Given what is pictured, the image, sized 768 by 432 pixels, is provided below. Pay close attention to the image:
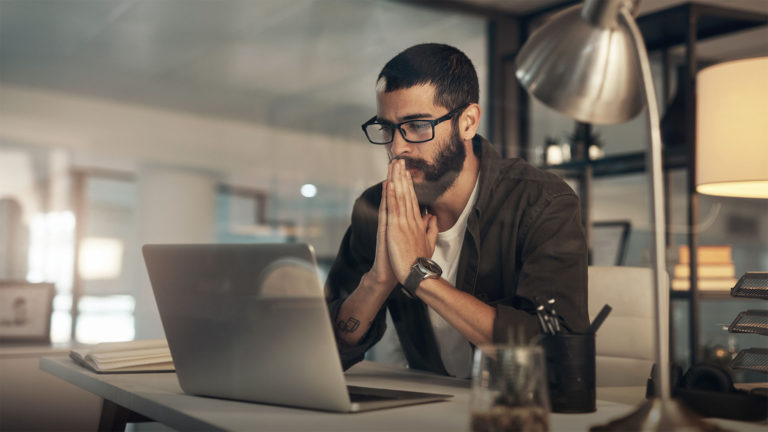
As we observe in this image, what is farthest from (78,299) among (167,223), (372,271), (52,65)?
(372,271)

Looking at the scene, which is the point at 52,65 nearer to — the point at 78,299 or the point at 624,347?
the point at 78,299

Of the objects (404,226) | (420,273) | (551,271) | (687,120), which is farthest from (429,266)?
(687,120)

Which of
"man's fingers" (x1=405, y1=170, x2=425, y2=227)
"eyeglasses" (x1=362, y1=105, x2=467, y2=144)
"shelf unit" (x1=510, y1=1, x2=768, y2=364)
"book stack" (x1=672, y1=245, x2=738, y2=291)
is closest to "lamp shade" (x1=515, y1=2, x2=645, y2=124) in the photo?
"man's fingers" (x1=405, y1=170, x2=425, y2=227)

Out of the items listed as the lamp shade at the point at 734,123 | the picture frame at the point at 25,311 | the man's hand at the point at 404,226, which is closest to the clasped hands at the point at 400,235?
the man's hand at the point at 404,226

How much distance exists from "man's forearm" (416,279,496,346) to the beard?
447mm

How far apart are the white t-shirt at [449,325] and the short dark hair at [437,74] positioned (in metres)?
0.33

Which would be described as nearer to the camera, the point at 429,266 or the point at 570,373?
the point at 570,373

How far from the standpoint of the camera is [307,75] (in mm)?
3201

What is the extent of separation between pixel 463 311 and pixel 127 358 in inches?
24.1

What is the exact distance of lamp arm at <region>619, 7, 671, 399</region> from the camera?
85 centimetres

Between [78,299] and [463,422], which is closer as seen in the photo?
[463,422]

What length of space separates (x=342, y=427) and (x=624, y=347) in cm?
107

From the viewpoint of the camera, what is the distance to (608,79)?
3.53 feet

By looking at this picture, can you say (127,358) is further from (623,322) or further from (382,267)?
(623,322)
